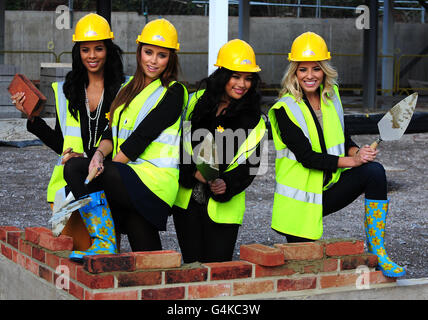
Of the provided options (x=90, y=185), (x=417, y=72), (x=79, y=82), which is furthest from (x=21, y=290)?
(x=417, y=72)

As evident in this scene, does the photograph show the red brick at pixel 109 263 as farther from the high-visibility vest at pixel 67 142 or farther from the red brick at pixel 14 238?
the red brick at pixel 14 238

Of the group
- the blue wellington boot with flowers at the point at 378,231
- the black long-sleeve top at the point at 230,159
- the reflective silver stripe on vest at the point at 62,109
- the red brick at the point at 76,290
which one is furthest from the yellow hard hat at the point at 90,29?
the blue wellington boot with flowers at the point at 378,231

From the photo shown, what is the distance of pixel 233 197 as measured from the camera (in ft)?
14.4

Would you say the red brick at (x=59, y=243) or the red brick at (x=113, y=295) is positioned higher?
the red brick at (x=59, y=243)

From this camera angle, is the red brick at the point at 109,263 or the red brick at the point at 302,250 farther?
the red brick at the point at 302,250

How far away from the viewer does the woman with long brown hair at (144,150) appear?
3889 millimetres

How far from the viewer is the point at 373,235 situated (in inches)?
168

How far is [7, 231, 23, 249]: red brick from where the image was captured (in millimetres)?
4535

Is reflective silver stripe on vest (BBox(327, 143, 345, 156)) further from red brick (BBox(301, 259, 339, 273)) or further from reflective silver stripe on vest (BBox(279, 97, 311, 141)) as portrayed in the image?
red brick (BBox(301, 259, 339, 273))

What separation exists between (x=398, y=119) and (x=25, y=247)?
2228mm

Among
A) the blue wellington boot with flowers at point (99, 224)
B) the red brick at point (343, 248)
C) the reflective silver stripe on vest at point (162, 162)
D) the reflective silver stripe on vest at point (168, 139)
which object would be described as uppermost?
the reflective silver stripe on vest at point (168, 139)

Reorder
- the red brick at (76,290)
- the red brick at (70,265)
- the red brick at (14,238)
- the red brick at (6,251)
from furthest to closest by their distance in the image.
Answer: the red brick at (6,251), the red brick at (14,238), the red brick at (70,265), the red brick at (76,290)
